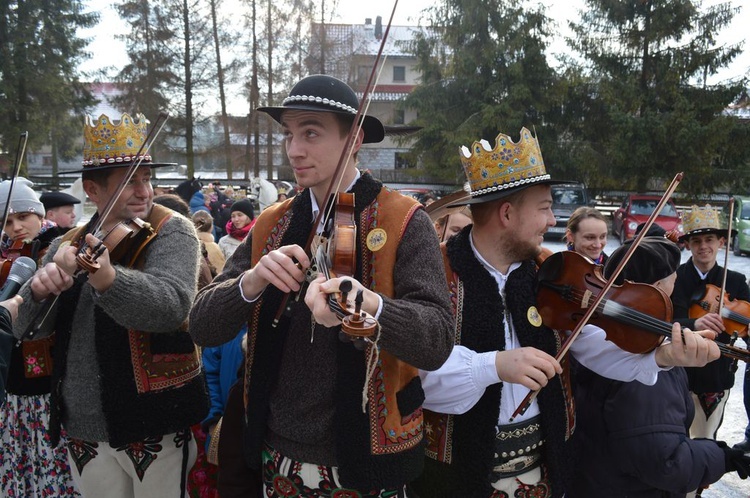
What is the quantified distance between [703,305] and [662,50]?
25.3 m

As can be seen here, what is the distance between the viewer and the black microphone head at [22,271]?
2346mm

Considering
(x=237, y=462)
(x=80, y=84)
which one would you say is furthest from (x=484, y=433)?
(x=80, y=84)

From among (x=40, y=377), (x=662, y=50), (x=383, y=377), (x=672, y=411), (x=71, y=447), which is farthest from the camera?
(x=662, y=50)

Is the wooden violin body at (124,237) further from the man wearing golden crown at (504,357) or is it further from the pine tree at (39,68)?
the pine tree at (39,68)

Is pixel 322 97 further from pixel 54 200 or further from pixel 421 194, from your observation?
pixel 421 194

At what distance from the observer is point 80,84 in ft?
97.5

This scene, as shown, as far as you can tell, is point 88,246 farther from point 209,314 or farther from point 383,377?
point 383,377

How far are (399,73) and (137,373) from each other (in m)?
48.4

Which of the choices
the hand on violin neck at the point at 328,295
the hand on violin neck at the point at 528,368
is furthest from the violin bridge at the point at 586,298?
the hand on violin neck at the point at 328,295

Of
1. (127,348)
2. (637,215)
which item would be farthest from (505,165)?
(637,215)

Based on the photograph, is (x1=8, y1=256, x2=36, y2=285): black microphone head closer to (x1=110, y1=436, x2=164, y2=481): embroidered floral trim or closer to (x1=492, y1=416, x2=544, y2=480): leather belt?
(x1=110, y1=436, x2=164, y2=481): embroidered floral trim

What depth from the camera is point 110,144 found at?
2693 millimetres

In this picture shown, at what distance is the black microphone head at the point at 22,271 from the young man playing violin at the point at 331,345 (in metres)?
0.85

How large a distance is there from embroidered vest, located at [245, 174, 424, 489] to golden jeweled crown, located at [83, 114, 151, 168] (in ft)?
3.32
